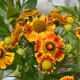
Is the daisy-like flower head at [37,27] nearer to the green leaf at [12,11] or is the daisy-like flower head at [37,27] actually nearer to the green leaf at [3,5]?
the green leaf at [12,11]

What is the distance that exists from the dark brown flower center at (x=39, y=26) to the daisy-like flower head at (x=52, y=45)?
0.05m

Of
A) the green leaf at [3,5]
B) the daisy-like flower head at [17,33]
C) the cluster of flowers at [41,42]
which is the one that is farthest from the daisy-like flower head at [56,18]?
the green leaf at [3,5]

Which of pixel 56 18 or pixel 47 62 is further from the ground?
pixel 56 18

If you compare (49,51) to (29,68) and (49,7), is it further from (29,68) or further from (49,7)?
(49,7)

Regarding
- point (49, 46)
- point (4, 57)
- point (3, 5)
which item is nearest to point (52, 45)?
point (49, 46)

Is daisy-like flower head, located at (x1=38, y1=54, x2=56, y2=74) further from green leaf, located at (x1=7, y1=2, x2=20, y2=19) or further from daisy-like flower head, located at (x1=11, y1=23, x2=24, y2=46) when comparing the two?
green leaf, located at (x1=7, y1=2, x2=20, y2=19)

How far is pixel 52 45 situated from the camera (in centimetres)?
87

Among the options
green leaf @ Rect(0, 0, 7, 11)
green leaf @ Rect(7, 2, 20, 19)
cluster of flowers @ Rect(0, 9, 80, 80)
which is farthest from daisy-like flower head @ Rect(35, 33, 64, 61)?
green leaf @ Rect(0, 0, 7, 11)

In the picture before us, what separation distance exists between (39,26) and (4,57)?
139 millimetres

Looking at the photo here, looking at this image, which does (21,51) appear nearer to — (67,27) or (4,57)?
(4,57)

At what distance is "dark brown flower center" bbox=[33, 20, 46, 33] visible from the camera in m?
0.91

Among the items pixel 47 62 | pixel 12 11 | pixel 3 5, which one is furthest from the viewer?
pixel 3 5

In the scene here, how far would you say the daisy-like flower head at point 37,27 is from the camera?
881mm

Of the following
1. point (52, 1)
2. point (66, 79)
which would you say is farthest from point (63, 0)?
point (66, 79)
